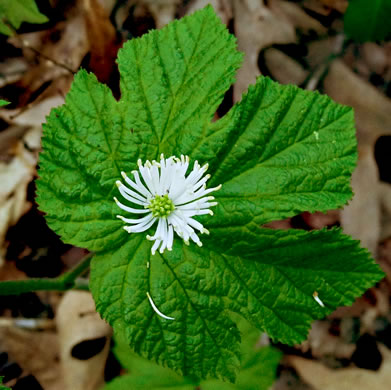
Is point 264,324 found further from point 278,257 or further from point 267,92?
point 267,92

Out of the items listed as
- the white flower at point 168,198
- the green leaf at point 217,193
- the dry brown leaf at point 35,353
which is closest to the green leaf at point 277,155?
the green leaf at point 217,193

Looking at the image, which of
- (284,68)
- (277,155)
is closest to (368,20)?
(284,68)

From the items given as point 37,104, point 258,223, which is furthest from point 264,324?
point 37,104

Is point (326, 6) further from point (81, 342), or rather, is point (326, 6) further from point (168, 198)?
point (81, 342)

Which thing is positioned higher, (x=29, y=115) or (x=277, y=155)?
(x=277, y=155)

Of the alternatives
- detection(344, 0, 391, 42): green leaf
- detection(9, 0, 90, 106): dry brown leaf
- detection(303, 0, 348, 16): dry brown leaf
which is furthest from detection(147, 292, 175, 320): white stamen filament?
detection(303, 0, 348, 16): dry brown leaf

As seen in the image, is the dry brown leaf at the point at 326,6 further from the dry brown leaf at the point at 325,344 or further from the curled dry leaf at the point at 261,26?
Result: the dry brown leaf at the point at 325,344

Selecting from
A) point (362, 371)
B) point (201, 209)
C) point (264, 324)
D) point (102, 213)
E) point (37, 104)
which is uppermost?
point (201, 209)
